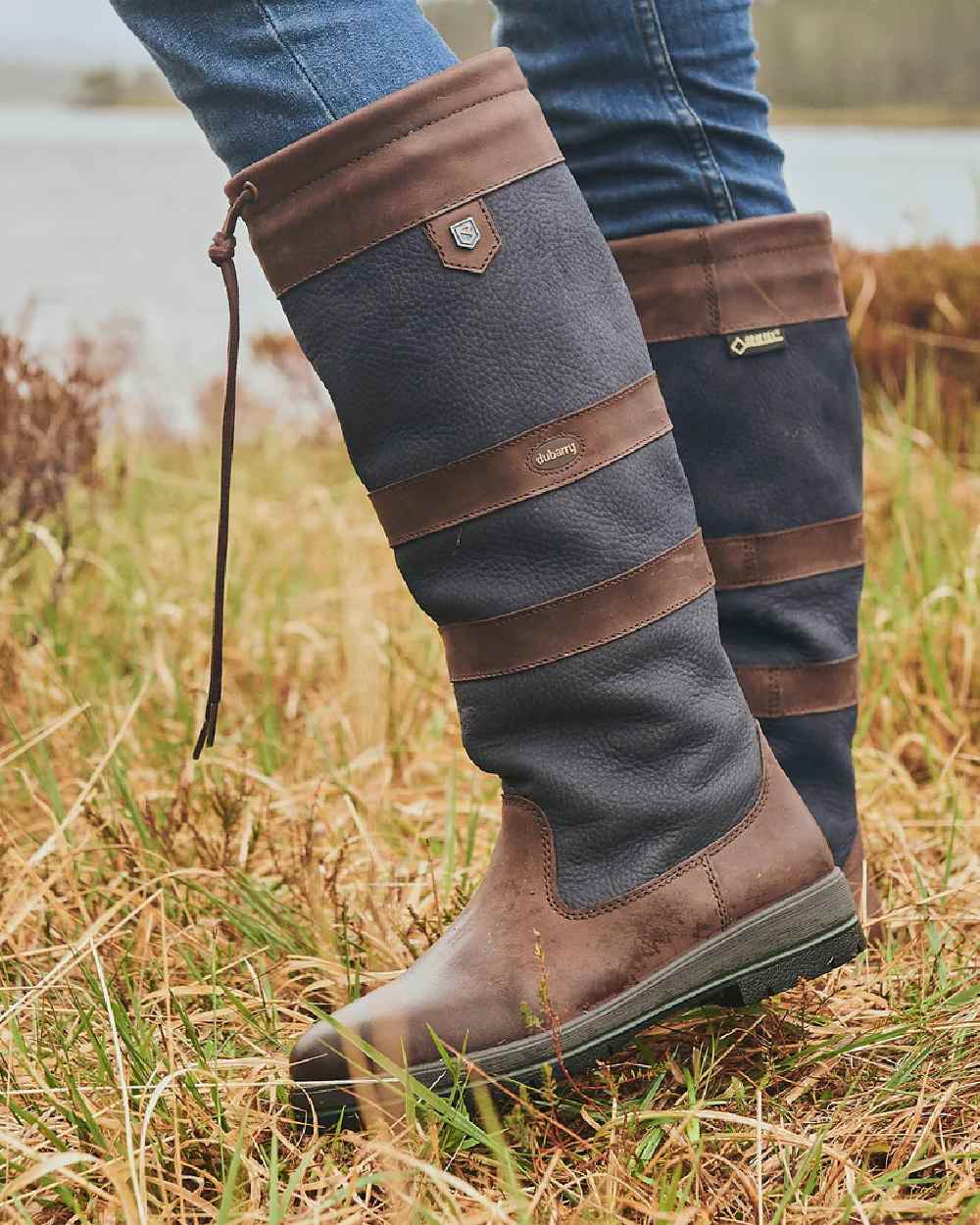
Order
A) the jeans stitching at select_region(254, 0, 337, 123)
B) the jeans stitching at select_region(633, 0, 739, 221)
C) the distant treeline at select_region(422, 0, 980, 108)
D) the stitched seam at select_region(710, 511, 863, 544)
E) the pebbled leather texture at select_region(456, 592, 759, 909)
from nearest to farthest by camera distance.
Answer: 1. the jeans stitching at select_region(254, 0, 337, 123)
2. the pebbled leather texture at select_region(456, 592, 759, 909)
3. the jeans stitching at select_region(633, 0, 739, 221)
4. the stitched seam at select_region(710, 511, 863, 544)
5. the distant treeline at select_region(422, 0, 980, 108)

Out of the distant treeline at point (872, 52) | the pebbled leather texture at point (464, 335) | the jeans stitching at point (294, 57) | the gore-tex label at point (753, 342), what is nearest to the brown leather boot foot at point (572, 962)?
the pebbled leather texture at point (464, 335)

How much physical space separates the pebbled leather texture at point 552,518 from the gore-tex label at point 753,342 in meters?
0.24

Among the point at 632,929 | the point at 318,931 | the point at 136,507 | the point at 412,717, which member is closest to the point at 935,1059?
the point at 632,929

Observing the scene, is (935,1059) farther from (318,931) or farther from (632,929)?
(318,931)

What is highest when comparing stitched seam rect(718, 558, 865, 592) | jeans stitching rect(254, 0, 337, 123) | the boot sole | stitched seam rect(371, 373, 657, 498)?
jeans stitching rect(254, 0, 337, 123)

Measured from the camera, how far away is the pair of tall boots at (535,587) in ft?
3.51

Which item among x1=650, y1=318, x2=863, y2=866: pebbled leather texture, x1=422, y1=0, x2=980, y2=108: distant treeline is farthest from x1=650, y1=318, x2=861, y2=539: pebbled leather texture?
x1=422, y1=0, x2=980, y2=108: distant treeline

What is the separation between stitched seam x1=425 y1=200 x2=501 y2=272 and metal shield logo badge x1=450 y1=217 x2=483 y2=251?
11 millimetres

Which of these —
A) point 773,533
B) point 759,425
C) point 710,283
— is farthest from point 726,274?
point 773,533

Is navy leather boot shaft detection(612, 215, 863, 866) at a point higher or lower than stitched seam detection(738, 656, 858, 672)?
Result: higher

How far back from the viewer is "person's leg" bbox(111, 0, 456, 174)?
3.40 feet

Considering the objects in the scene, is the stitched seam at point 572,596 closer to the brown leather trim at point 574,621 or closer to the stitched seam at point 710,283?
the brown leather trim at point 574,621

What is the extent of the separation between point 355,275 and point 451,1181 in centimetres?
68

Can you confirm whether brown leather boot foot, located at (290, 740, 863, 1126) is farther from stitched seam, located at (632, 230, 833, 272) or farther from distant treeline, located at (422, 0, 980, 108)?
distant treeline, located at (422, 0, 980, 108)
